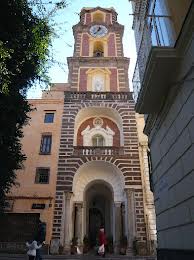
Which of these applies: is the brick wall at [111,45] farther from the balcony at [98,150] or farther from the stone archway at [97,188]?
the stone archway at [97,188]

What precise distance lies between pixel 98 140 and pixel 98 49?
34.0 feet

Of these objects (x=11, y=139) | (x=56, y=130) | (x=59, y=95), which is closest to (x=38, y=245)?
(x=11, y=139)

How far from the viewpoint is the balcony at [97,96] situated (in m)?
21.3

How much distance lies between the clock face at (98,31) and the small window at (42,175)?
14.9m

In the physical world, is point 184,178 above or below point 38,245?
above

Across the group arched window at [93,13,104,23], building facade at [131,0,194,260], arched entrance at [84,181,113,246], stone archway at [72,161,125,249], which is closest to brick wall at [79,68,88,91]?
stone archway at [72,161,125,249]

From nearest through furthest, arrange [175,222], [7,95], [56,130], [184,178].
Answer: [184,178]
[175,222]
[7,95]
[56,130]

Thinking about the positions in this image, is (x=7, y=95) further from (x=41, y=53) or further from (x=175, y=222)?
(x=175, y=222)

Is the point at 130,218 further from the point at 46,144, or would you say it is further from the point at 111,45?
the point at 111,45

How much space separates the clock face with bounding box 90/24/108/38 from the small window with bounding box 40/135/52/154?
1229 cm

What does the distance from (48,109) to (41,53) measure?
13.4m

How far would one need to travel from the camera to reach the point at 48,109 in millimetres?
21328

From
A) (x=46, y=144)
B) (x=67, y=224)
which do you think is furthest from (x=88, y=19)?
(x=67, y=224)

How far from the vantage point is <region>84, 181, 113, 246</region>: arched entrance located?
20922 millimetres
